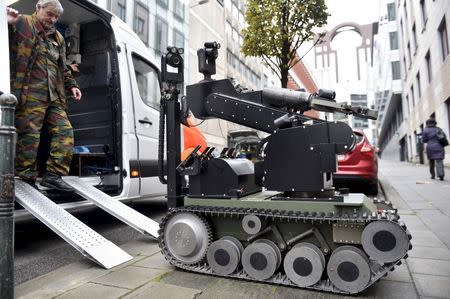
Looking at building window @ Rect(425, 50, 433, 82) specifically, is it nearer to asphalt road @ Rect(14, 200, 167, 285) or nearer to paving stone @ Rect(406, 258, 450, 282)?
asphalt road @ Rect(14, 200, 167, 285)

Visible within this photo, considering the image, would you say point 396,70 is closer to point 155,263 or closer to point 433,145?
point 433,145

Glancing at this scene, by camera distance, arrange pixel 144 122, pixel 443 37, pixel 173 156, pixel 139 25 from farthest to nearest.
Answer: pixel 139 25
pixel 443 37
pixel 144 122
pixel 173 156

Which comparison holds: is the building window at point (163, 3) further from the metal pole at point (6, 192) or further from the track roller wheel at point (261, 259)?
the track roller wheel at point (261, 259)

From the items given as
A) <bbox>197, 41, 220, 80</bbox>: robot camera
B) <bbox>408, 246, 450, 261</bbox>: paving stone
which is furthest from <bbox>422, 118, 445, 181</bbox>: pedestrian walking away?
<bbox>197, 41, 220, 80</bbox>: robot camera

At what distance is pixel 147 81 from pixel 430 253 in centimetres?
464

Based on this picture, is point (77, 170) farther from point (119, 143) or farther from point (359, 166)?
point (359, 166)

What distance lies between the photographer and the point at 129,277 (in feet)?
9.47

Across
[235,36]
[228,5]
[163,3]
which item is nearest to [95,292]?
[163,3]

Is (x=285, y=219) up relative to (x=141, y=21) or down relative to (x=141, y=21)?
down

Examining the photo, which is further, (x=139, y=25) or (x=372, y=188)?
(x=139, y=25)

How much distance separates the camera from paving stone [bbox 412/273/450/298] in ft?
7.84

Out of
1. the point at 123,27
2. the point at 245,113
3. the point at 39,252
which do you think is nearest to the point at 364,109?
the point at 245,113

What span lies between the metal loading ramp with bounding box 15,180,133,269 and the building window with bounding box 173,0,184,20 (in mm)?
26096

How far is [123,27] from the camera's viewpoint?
17.2 feet
